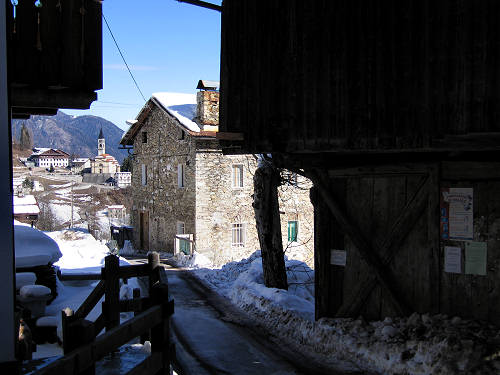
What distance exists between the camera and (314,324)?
9.20m

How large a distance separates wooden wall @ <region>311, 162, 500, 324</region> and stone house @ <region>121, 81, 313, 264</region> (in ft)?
44.8

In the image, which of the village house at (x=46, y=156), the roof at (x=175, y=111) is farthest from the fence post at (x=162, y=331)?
the village house at (x=46, y=156)

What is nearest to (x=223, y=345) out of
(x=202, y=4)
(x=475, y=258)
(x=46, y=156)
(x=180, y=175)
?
(x=475, y=258)

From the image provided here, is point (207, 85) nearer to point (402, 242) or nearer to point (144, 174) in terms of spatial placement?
point (144, 174)

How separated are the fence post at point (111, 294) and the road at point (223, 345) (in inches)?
52.9

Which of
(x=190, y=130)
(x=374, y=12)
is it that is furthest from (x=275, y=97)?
(x=190, y=130)

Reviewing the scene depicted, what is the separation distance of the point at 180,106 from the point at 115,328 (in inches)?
971

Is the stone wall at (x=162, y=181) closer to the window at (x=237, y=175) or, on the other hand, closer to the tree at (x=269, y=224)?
the window at (x=237, y=175)

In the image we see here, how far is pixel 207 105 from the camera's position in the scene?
990 inches

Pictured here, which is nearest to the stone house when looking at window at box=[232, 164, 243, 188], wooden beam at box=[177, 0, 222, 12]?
window at box=[232, 164, 243, 188]

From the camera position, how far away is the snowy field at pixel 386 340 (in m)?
6.52

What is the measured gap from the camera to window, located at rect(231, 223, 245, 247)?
2556 cm

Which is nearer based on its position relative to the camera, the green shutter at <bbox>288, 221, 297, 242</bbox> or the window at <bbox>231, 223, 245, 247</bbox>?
the window at <bbox>231, 223, 245, 247</bbox>

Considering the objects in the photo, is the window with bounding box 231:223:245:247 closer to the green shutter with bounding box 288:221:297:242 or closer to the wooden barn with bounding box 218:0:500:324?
the green shutter with bounding box 288:221:297:242
